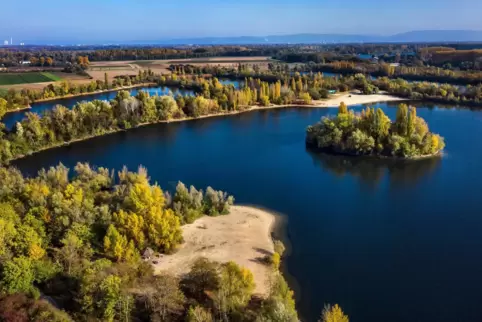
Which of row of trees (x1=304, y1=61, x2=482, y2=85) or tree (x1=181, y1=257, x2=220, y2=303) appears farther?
row of trees (x1=304, y1=61, x2=482, y2=85)

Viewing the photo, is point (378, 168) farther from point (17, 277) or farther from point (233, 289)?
point (17, 277)

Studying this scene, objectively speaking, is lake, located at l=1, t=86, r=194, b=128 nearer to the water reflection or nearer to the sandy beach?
the water reflection

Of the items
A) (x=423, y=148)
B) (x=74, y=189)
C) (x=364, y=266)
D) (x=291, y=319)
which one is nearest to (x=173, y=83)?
(x=423, y=148)

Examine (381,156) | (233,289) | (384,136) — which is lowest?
(381,156)

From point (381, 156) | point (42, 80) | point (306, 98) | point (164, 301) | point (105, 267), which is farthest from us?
point (42, 80)

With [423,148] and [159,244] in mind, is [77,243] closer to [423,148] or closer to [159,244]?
[159,244]

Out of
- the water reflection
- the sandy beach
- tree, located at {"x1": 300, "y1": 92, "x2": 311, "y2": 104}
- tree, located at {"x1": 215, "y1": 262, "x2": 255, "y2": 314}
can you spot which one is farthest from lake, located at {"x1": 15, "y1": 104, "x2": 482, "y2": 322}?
tree, located at {"x1": 300, "y1": 92, "x2": 311, "y2": 104}

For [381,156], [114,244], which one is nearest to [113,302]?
[114,244]
